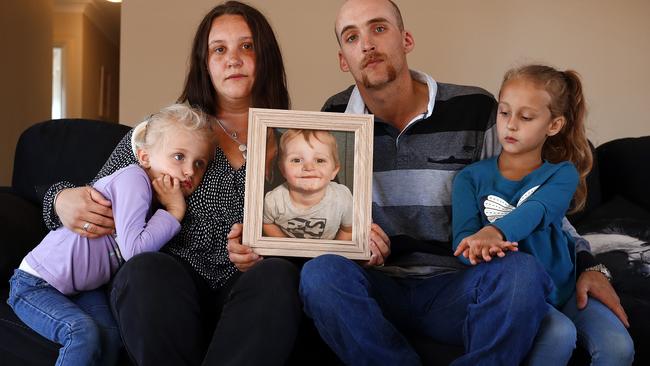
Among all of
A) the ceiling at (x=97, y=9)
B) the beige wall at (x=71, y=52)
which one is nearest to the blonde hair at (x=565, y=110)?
the ceiling at (x=97, y=9)

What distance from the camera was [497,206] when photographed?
1853mm

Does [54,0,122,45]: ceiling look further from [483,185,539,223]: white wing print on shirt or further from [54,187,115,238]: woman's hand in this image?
[483,185,539,223]: white wing print on shirt

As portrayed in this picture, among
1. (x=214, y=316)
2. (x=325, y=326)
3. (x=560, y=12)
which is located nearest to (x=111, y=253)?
(x=214, y=316)

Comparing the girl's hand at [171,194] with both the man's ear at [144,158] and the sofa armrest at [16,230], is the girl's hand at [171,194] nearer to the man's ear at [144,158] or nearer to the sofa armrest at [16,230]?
the man's ear at [144,158]

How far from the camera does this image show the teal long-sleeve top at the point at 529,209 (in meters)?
1.74

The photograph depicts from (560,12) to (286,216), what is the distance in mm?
3556

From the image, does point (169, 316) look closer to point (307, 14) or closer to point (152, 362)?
point (152, 362)

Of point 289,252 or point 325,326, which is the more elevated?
point 289,252

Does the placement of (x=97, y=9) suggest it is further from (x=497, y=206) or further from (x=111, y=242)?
(x=497, y=206)

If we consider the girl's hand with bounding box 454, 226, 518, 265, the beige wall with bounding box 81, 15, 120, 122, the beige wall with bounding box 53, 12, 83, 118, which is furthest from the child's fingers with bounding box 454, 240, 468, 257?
the beige wall with bounding box 81, 15, 120, 122

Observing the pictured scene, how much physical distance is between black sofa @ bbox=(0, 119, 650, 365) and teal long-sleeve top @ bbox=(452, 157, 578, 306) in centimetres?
24

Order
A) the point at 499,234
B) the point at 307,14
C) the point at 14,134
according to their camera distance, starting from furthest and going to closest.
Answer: the point at 14,134 → the point at 307,14 → the point at 499,234

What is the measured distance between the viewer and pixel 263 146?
6.06 feet

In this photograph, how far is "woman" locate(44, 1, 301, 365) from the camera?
1.58 m
